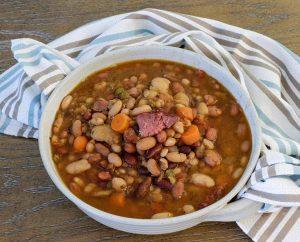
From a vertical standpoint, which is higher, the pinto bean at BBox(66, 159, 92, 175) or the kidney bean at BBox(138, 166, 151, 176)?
the kidney bean at BBox(138, 166, 151, 176)

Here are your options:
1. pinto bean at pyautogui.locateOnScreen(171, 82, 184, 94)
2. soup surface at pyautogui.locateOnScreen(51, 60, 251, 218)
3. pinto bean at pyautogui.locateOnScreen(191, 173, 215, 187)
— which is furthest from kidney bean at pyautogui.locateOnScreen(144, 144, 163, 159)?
pinto bean at pyautogui.locateOnScreen(171, 82, 184, 94)

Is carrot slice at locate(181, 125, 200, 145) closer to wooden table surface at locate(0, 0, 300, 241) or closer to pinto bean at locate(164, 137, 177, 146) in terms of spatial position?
pinto bean at locate(164, 137, 177, 146)

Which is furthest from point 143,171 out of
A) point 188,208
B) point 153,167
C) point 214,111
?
point 214,111

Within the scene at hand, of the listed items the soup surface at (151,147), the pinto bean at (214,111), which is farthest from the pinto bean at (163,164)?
the pinto bean at (214,111)

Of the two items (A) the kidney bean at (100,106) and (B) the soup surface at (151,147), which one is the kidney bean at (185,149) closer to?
(B) the soup surface at (151,147)

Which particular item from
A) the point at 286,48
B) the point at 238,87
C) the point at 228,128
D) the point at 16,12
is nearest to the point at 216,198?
the point at 228,128

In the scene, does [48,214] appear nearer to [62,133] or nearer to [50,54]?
Result: [62,133]

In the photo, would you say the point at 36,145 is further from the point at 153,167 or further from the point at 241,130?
the point at 241,130
